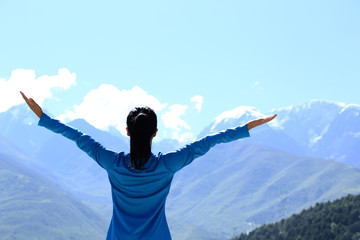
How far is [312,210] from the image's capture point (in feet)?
305

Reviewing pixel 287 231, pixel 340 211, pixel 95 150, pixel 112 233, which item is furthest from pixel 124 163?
pixel 287 231

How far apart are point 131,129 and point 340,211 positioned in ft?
257

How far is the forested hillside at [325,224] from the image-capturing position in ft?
228

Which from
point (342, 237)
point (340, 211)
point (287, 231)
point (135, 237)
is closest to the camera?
point (135, 237)

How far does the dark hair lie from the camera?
389cm

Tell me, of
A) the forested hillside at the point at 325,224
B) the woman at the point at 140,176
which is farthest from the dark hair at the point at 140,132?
the forested hillside at the point at 325,224

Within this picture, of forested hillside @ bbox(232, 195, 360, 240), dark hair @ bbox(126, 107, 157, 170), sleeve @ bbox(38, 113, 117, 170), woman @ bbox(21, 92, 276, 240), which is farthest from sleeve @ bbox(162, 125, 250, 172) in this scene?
→ forested hillside @ bbox(232, 195, 360, 240)

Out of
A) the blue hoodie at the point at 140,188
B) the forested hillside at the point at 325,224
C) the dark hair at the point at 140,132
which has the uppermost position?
the forested hillside at the point at 325,224

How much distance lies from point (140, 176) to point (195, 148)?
1.88 ft

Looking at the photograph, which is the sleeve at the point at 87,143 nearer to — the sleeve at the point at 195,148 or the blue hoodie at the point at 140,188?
the blue hoodie at the point at 140,188

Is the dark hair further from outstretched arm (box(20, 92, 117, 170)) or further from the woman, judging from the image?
outstretched arm (box(20, 92, 117, 170))

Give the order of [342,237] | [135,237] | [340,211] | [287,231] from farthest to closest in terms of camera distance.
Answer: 1. [287,231]
2. [340,211]
3. [342,237]
4. [135,237]

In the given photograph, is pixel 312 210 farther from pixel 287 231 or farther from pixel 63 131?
pixel 63 131

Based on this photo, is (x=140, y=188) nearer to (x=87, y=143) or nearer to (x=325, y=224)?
(x=87, y=143)
